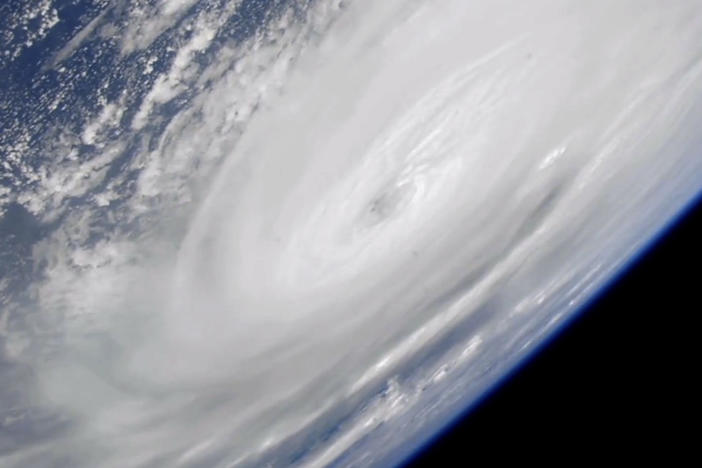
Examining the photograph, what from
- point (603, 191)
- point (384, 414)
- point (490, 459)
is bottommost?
point (490, 459)

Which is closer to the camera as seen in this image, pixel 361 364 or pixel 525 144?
pixel 525 144

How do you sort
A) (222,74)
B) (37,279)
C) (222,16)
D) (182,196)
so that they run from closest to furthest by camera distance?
(222,16) → (222,74) → (37,279) → (182,196)

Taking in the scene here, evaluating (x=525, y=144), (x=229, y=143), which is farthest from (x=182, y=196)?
(x=525, y=144)

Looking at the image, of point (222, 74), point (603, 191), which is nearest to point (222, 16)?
point (222, 74)

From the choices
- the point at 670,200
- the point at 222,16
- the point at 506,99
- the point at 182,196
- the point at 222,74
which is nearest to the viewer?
the point at 222,16

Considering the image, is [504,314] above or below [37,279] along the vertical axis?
below

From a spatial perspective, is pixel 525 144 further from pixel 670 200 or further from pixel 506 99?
pixel 670 200
